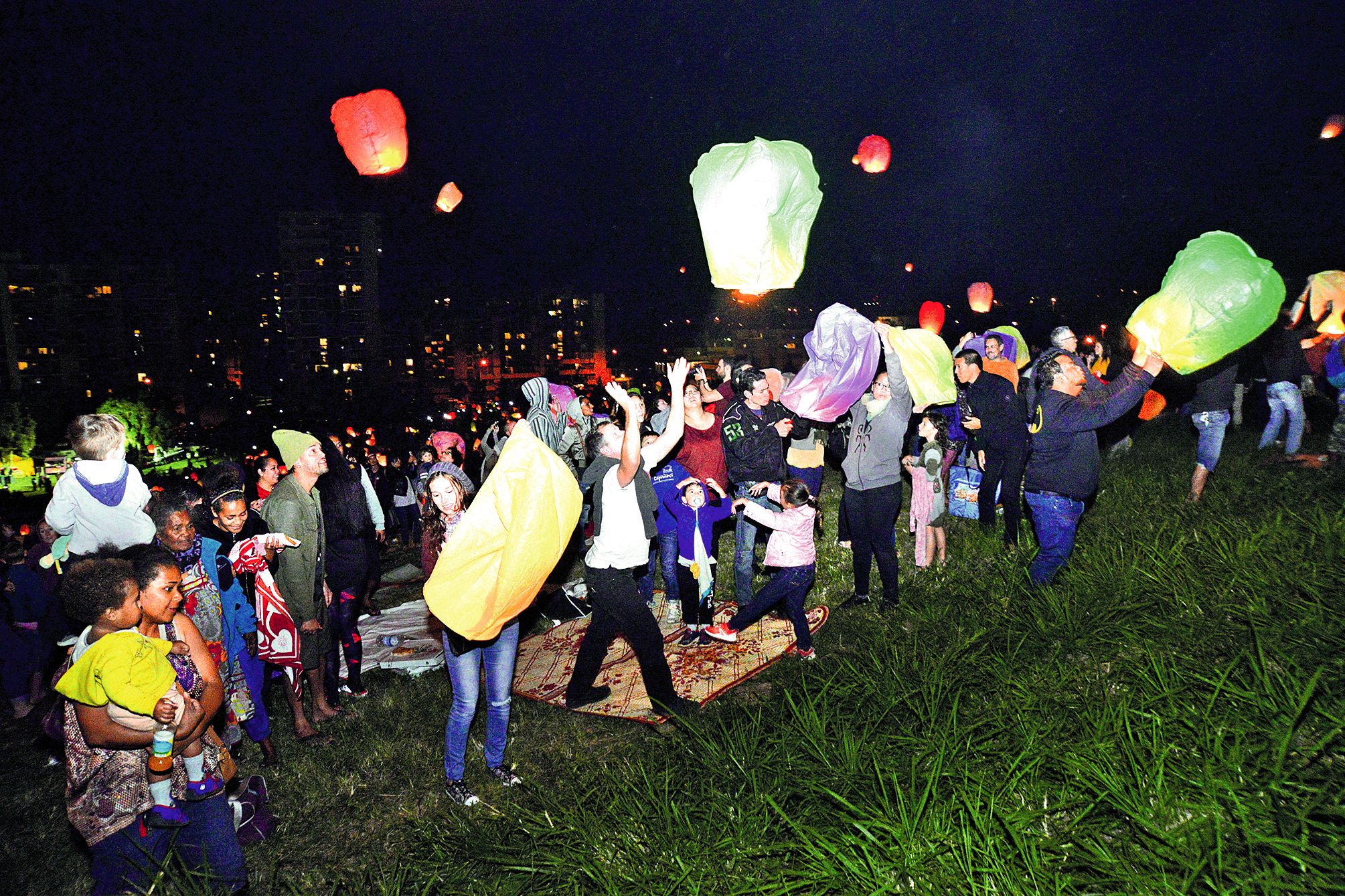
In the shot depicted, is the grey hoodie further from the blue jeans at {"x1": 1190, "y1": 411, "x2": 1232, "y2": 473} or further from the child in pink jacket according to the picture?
the blue jeans at {"x1": 1190, "y1": 411, "x2": 1232, "y2": 473}

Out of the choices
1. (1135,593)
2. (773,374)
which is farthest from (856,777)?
(773,374)

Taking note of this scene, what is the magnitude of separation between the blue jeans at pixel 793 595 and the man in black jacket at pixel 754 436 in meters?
0.76

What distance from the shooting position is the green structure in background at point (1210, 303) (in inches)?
152

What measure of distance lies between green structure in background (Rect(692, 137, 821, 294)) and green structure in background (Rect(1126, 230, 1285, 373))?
204 centimetres

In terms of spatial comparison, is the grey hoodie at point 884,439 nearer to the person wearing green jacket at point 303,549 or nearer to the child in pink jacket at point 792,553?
the child in pink jacket at point 792,553

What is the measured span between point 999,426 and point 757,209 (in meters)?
3.25

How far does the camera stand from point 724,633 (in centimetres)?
556

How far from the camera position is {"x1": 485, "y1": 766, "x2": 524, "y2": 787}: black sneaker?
4.02 meters

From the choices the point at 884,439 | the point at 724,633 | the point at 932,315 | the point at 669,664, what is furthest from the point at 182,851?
the point at 932,315

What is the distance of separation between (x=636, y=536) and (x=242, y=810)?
2508 mm

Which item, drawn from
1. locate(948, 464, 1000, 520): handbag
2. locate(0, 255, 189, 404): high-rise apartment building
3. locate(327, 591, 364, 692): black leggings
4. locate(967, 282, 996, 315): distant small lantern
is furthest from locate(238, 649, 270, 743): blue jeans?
locate(0, 255, 189, 404): high-rise apartment building

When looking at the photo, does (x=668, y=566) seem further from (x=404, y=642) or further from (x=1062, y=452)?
(x=1062, y=452)

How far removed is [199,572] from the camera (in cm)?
398

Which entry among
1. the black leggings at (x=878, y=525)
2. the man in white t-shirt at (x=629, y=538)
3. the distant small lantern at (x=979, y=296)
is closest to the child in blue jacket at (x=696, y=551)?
the black leggings at (x=878, y=525)
